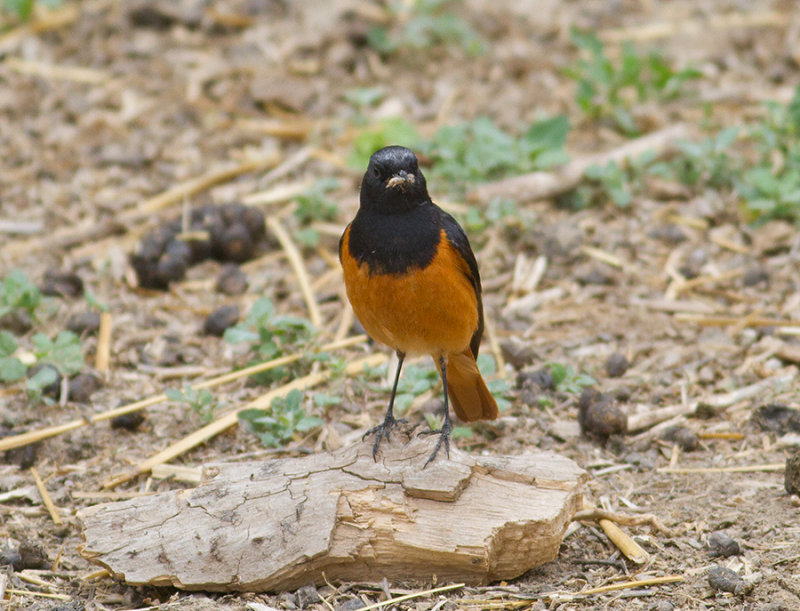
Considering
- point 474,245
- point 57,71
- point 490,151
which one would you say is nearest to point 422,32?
point 490,151

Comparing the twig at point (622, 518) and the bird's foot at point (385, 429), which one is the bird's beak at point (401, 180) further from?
the twig at point (622, 518)

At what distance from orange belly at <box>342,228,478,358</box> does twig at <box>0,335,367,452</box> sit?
3.49 ft

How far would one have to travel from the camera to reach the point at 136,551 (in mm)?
3967

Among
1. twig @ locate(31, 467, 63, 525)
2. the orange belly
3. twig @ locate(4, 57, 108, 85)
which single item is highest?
twig @ locate(4, 57, 108, 85)

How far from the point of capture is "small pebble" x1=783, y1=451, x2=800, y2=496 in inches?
174

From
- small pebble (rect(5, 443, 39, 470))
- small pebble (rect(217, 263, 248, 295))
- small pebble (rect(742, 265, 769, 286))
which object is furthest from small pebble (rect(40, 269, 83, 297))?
small pebble (rect(742, 265, 769, 286))

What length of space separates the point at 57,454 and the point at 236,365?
1.16 metres

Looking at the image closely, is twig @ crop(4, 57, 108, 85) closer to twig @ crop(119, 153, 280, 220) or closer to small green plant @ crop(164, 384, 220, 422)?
twig @ crop(119, 153, 280, 220)

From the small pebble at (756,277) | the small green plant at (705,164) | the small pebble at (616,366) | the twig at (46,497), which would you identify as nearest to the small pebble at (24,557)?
the twig at (46,497)

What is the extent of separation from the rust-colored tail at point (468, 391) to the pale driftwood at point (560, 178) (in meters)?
2.39

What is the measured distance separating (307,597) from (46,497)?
1592 millimetres

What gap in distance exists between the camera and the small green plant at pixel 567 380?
5.49m

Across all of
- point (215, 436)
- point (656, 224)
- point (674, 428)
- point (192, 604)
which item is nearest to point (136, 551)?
point (192, 604)

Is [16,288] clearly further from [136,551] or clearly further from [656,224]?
[656,224]
